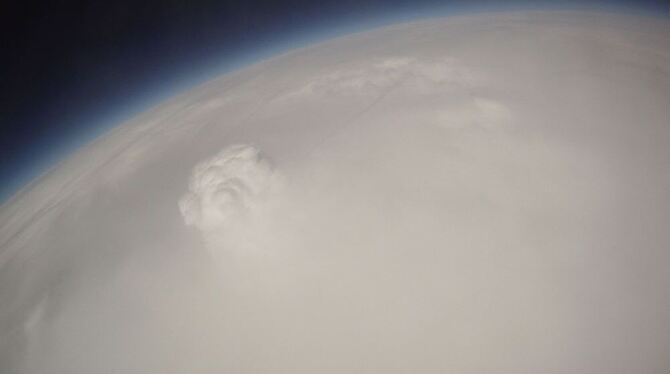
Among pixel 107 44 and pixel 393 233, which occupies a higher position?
pixel 107 44

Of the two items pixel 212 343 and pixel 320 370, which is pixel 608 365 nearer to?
pixel 320 370

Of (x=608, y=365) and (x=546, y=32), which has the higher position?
(x=546, y=32)

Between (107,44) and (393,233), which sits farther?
(393,233)

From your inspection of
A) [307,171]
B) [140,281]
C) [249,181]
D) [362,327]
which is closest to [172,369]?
[140,281]
